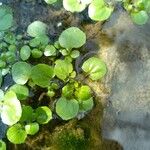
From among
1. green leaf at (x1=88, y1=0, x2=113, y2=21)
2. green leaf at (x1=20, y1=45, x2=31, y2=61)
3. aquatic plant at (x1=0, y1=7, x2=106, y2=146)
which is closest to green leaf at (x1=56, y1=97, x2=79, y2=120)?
aquatic plant at (x1=0, y1=7, x2=106, y2=146)

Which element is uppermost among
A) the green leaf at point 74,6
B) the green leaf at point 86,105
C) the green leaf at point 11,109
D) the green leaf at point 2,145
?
the green leaf at point 74,6

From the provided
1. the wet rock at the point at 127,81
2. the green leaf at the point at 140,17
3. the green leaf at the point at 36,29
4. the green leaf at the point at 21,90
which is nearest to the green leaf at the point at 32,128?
the green leaf at the point at 21,90

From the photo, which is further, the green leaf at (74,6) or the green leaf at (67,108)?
the green leaf at (74,6)

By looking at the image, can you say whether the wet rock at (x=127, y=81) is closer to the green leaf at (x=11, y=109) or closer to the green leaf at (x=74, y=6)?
the green leaf at (x=74, y=6)

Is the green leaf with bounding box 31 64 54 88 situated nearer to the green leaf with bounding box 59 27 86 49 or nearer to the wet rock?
the green leaf with bounding box 59 27 86 49

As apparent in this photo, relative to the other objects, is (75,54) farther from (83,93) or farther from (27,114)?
(27,114)

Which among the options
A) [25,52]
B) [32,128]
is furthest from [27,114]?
[25,52]

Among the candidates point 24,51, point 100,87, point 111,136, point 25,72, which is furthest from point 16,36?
point 111,136
